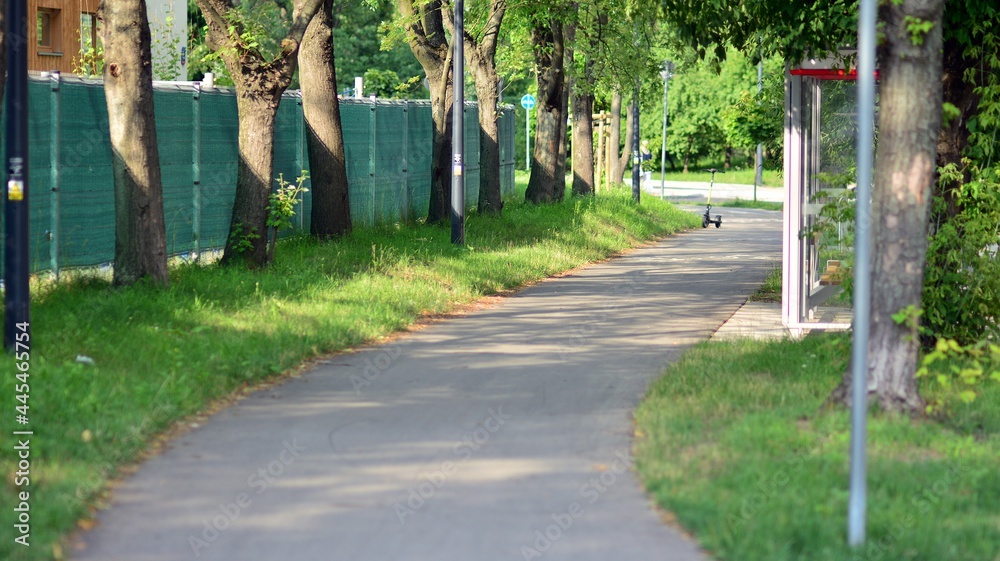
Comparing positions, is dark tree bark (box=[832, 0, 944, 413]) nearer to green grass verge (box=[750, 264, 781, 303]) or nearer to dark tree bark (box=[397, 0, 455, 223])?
green grass verge (box=[750, 264, 781, 303])

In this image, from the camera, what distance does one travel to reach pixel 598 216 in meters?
26.8

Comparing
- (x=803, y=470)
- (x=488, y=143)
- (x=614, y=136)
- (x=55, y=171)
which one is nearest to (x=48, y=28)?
(x=488, y=143)

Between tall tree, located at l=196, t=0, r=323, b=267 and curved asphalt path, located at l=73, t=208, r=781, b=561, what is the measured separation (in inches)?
127

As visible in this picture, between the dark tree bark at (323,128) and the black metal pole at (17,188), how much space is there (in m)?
8.29

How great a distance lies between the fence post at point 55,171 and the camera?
13.2 meters

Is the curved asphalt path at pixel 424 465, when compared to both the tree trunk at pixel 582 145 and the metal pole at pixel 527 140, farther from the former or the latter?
the metal pole at pixel 527 140

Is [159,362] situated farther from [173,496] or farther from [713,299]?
[713,299]

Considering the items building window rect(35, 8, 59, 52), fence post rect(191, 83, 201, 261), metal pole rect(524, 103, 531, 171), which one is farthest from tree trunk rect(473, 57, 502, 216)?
metal pole rect(524, 103, 531, 171)

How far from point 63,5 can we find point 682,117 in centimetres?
4055

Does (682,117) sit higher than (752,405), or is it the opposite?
(682,117)

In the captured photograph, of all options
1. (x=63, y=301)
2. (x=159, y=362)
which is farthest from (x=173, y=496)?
(x=63, y=301)

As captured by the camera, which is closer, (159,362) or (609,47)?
(159,362)

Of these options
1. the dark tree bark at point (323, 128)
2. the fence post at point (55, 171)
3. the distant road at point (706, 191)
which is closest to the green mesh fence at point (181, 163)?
the fence post at point (55, 171)

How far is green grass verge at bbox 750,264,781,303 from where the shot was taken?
1583 centimetres
